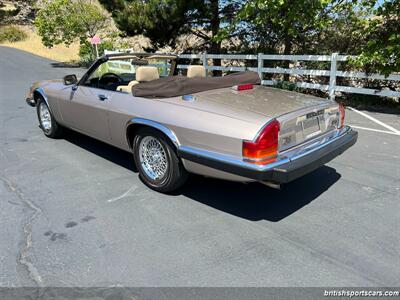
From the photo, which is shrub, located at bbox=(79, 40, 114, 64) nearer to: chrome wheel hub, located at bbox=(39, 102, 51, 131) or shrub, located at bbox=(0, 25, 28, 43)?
chrome wheel hub, located at bbox=(39, 102, 51, 131)

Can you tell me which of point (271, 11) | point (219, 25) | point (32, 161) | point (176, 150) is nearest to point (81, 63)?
point (219, 25)

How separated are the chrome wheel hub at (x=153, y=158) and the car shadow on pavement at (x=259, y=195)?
34cm

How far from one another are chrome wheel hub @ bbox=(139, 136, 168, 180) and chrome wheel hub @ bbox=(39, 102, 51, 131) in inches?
116

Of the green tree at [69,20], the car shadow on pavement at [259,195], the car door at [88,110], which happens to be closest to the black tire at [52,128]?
the car door at [88,110]

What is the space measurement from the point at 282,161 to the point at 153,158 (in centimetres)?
157

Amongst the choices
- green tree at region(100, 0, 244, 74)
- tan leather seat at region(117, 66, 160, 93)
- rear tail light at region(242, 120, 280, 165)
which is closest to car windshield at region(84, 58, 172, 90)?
tan leather seat at region(117, 66, 160, 93)

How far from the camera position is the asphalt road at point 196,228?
286cm

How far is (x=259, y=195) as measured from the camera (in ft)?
14.0

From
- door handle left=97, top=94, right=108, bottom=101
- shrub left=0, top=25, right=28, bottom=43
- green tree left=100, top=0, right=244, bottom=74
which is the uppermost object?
shrub left=0, top=25, right=28, bottom=43

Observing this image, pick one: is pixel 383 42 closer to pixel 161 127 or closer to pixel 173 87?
pixel 173 87

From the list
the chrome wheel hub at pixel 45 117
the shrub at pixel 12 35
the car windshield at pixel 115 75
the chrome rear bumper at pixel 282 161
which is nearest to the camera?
the chrome rear bumper at pixel 282 161

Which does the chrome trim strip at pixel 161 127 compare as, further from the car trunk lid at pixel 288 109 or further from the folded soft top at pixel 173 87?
the car trunk lid at pixel 288 109

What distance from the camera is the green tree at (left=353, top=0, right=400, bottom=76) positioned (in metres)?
8.59

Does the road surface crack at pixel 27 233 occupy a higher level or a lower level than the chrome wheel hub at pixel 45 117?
lower
